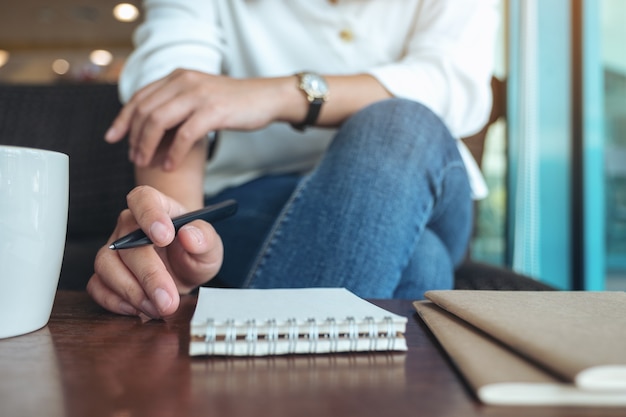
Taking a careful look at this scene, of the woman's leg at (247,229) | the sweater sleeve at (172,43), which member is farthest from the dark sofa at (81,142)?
the woman's leg at (247,229)

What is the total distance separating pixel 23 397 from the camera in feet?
0.69

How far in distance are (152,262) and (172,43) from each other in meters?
0.50

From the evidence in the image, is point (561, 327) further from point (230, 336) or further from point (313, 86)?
point (313, 86)

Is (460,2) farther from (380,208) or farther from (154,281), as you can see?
(154,281)

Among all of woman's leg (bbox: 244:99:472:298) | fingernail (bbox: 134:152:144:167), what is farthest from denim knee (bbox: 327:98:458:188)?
fingernail (bbox: 134:152:144:167)

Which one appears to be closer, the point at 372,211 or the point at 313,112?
the point at 372,211

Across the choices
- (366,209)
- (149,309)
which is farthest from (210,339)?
(366,209)

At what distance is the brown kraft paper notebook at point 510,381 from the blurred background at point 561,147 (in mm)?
1735

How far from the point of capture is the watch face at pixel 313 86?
0.65 m

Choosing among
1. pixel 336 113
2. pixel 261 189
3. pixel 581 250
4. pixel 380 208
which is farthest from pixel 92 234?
pixel 581 250

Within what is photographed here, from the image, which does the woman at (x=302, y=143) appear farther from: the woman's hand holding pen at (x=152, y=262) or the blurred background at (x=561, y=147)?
the blurred background at (x=561, y=147)

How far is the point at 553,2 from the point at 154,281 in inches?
89.3

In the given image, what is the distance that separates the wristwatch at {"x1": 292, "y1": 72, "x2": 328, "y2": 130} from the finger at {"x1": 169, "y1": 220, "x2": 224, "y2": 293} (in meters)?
0.28

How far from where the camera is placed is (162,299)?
339 millimetres
